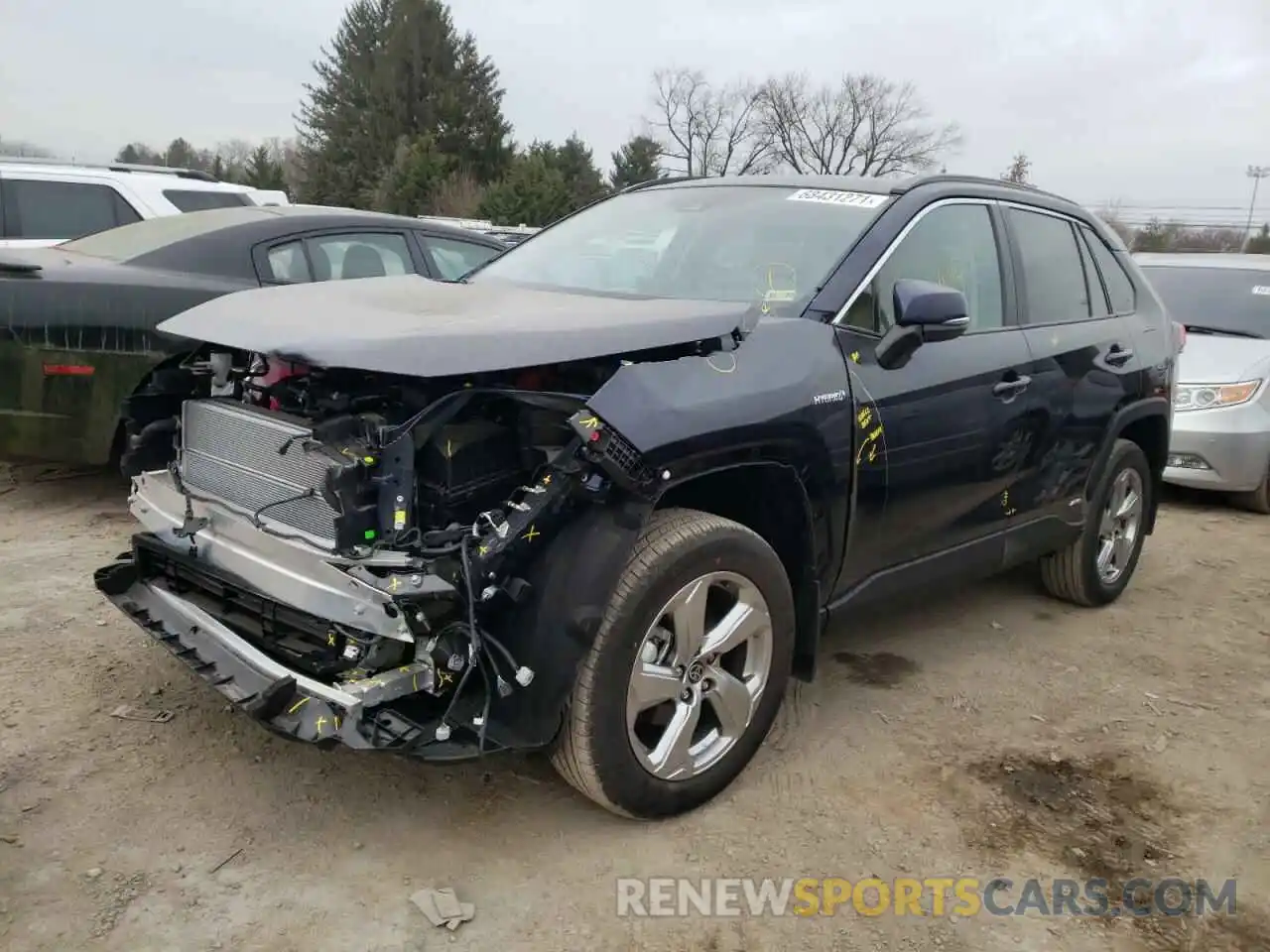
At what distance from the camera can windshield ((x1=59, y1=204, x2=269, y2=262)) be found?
5391 mm

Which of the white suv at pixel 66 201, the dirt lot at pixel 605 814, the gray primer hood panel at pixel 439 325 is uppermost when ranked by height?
the white suv at pixel 66 201

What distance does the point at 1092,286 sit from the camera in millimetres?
4613

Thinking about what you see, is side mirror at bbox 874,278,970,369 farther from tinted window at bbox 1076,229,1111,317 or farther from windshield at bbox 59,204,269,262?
windshield at bbox 59,204,269,262

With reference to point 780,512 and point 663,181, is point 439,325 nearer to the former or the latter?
point 780,512

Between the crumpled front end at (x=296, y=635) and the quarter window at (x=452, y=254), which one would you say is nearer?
the crumpled front end at (x=296, y=635)

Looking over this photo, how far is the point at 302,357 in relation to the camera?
2.44 m

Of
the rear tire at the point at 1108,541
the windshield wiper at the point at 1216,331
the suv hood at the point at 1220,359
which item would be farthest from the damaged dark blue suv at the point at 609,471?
the windshield wiper at the point at 1216,331

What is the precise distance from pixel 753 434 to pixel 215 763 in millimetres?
1889

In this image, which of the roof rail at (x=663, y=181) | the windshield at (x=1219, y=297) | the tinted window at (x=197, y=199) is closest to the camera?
the roof rail at (x=663, y=181)

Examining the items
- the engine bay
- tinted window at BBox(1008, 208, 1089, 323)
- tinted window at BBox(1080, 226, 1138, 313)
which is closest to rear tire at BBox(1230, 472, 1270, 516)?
tinted window at BBox(1080, 226, 1138, 313)

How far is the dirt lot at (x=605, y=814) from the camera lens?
2523mm

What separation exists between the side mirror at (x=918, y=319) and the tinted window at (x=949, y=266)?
0.11 meters

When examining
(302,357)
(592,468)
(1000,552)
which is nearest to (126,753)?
(302,357)

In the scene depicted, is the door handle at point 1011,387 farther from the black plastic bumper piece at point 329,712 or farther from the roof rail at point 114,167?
the roof rail at point 114,167
